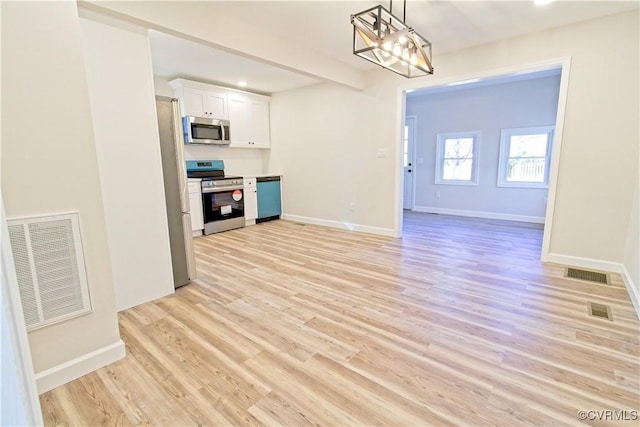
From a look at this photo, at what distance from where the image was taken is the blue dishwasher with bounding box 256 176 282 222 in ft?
18.9

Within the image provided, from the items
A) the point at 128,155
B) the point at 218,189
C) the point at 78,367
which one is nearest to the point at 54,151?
the point at 128,155

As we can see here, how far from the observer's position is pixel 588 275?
3.07 metres

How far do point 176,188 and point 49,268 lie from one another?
1330 mm

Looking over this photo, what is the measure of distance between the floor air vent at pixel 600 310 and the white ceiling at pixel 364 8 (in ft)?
8.61

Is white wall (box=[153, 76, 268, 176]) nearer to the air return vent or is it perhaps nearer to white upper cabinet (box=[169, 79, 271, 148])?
white upper cabinet (box=[169, 79, 271, 148])

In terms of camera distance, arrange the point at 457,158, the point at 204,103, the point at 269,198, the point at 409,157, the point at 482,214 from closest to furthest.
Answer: the point at 204,103 < the point at 269,198 < the point at 482,214 < the point at 457,158 < the point at 409,157

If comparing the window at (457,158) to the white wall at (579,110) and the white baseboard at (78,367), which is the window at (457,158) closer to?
the white wall at (579,110)

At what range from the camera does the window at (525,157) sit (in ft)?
18.2

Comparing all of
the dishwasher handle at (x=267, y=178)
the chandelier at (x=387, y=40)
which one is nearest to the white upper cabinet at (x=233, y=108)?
the dishwasher handle at (x=267, y=178)

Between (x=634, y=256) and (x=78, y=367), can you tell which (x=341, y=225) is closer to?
(x=634, y=256)

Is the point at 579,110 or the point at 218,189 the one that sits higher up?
the point at 579,110

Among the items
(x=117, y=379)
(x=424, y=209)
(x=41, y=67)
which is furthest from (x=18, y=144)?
(x=424, y=209)

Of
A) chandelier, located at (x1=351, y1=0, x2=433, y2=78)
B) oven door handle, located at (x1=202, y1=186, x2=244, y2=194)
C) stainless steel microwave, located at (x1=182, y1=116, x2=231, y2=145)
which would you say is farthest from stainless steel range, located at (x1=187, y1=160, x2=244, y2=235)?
chandelier, located at (x1=351, y1=0, x2=433, y2=78)

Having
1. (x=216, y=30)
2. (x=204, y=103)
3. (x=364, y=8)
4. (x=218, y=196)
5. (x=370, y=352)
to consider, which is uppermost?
(x=364, y=8)
